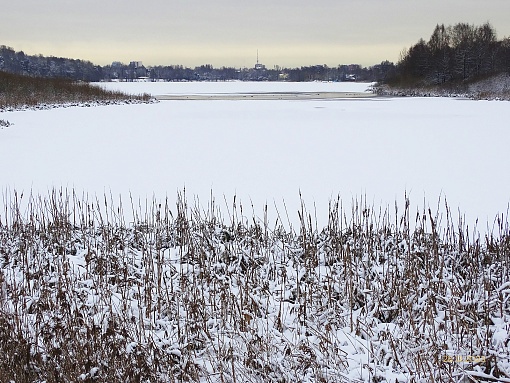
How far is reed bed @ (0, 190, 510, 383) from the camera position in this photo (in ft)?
12.6

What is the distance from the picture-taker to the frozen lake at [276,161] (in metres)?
10.1

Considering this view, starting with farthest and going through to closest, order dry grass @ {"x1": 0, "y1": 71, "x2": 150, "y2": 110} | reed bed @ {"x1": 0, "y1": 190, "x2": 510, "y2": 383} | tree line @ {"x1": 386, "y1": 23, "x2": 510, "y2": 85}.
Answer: tree line @ {"x1": 386, "y1": 23, "x2": 510, "y2": 85}
dry grass @ {"x1": 0, "y1": 71, "x2": 150, "y2": 110}
reed bed @ {"x1": 0, "y1": 190, "x2": 510, "y2": 383}

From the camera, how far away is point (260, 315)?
481 centimetres

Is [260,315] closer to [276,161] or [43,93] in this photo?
[276,161]

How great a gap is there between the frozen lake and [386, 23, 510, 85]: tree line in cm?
5149

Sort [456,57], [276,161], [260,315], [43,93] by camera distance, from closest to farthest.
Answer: [260,315] < [276,161] < [43,93] < [456,57]

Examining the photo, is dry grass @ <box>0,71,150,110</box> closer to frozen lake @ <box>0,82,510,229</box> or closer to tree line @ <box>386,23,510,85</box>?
frozen lake @ <box>0,82,510,229</box>

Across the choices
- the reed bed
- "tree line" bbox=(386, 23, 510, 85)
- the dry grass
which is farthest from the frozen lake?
"tree line" bbox=(386, 23, 510, 85)

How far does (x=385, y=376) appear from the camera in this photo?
3.75m

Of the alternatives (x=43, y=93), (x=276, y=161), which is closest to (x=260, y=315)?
(x=276, y=161)

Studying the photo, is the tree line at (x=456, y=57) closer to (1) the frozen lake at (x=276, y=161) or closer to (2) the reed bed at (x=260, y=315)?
(1) the frozen lake at (x=276, y=161)

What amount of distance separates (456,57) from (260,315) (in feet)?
254

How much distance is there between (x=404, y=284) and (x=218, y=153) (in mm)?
10613

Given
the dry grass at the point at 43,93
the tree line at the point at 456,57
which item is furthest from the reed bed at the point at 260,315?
the tree line at the point at 456,57
